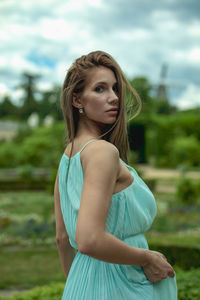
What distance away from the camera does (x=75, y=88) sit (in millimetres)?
1442

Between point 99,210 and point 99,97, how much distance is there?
0.44 meters

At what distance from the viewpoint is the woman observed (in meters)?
1.19

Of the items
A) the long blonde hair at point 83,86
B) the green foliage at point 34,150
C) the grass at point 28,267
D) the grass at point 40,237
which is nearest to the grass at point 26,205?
the grass at point 40,237

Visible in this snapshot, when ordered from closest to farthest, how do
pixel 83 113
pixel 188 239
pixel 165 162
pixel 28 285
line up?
1. pixel 83 113
2. pixel 28 285
3. pixel 188 239
4. pixel 165 162

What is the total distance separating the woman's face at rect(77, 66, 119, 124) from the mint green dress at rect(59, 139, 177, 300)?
19 cm

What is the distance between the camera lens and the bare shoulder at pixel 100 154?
1.21m

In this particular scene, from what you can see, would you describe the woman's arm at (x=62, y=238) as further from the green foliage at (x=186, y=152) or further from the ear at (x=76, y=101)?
the green foliage at (x=186, y=152)

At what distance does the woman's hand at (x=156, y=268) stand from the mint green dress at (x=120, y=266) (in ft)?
0.08

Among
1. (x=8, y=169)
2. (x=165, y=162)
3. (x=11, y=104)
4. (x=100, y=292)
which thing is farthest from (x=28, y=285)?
(x=11, y=104)

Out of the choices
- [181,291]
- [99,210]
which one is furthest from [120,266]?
[181,291]

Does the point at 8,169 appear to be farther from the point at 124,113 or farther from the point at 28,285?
the point at 124,113

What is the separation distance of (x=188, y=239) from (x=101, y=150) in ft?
20.7

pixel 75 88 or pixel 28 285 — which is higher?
pixel 75 88

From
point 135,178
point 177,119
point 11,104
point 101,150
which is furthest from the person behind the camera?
point 11,104
